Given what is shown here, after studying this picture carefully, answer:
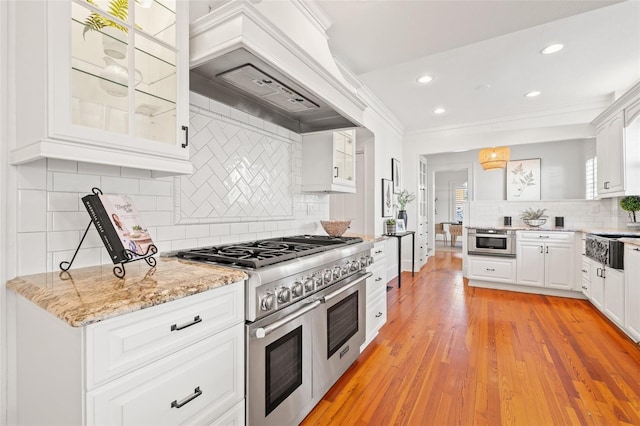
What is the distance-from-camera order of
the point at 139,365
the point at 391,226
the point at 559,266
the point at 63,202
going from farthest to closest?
the point at 391,226, the point at 559,266, the point at 63,202, the point at 139,365

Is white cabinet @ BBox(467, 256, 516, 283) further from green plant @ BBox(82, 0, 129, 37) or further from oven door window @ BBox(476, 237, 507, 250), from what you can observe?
green plant @ BBox(82, 0, 129, 37)

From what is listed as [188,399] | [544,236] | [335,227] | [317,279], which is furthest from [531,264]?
[188,399]

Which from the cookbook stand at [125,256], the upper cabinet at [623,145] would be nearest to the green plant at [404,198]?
the upper cabinet at [623,145]

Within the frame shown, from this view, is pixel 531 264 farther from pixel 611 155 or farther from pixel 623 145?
pixel 623 145

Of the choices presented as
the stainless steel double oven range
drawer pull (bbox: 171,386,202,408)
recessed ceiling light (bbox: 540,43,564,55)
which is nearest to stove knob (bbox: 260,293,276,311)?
the stainless steel double oven range

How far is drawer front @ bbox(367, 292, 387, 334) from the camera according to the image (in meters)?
2.60

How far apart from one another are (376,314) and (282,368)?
56.5 inches

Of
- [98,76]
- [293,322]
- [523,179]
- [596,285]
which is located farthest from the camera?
[523,179]

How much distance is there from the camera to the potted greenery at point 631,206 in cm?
373

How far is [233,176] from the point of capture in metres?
2.09

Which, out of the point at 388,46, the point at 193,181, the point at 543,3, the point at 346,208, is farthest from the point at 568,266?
the point at 193,181

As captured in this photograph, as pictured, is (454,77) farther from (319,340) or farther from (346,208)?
(319,340)

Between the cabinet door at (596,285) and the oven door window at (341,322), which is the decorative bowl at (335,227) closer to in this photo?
the oven door window at (341,322)

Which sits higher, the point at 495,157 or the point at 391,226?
the point at 495,157
